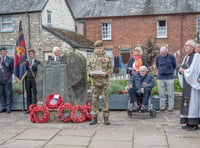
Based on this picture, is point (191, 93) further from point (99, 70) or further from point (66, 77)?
point (66, 77)

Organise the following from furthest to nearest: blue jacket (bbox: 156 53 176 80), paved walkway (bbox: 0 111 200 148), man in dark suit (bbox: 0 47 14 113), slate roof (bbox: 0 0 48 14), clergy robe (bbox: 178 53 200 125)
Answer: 1. slate roof (bbox: 0 0 48 14)
2. man in dark suit (bbox: 0 47 14 113)
3. blue jacket (bbox: 156 53 176 80)
4. clergy robe (bbox: 178 53 200 125)
5. paved walkway (bbox: 0 111 200 148)

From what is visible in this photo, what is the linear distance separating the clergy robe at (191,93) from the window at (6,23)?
20054 mm

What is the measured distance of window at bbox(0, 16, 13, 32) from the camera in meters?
24.3

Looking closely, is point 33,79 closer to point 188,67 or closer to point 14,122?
point 14,122

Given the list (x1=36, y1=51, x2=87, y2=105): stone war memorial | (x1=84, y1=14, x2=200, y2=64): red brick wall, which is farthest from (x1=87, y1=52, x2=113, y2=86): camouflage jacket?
(x1=84, y1=14, x2=200, y2=64): red brick wall

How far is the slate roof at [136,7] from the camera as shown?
2612 centimetres

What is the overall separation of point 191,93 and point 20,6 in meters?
19.9

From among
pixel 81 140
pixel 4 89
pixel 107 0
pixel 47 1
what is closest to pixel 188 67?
pixel 81 140

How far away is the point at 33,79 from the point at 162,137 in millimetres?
4481

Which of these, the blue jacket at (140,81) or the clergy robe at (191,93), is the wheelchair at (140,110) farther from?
the clergy robe at (191,93)

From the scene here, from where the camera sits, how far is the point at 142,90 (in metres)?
7.91

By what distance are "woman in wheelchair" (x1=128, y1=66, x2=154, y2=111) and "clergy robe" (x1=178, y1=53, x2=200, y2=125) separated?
1361mm

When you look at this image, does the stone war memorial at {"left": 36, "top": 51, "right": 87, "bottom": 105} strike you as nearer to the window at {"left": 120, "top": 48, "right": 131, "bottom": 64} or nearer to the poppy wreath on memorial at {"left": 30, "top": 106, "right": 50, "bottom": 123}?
the poppy wreath on memorial at {"left": 30, "top": 106, "right": 50, "bottom": 123}

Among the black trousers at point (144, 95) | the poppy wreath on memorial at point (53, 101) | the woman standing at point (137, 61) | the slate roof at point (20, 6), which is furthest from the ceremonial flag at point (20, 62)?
the slate roof at point (20, 6)
